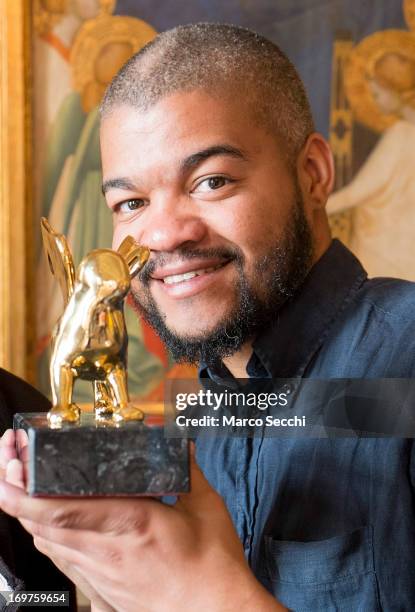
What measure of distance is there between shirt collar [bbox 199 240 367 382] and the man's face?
3cm

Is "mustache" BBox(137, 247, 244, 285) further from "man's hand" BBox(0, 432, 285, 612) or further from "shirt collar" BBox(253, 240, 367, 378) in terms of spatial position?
"man's hand" BBox(0, 432, 285, 612)

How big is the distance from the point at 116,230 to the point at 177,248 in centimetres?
13

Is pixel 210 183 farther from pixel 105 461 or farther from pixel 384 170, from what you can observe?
pixel 384 170

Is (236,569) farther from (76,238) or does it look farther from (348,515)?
(76,238)

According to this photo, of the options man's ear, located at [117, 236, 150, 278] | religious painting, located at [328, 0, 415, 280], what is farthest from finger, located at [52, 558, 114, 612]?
religious painting, located at [328, 0, 415, 280]

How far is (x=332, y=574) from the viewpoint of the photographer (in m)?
0.81

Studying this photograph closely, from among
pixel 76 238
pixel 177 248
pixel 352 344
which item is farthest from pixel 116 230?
pixel 76 238

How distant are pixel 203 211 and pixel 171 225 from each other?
0.04 m

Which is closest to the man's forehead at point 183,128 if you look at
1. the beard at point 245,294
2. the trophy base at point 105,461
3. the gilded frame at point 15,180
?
the beard at point 245,294

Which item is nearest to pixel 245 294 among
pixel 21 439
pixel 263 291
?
pixel 263 291

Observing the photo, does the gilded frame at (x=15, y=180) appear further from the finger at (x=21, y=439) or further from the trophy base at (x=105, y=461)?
the trophy base at (x=105, y=461)

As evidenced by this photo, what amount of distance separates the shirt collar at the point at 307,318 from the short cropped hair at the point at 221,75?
0.46 ft

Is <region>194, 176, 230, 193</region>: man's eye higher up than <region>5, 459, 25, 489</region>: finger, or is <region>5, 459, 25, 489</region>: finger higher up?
<region>194, 176, 230, 193</region>: man's eye

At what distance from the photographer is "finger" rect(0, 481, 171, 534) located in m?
0.63
